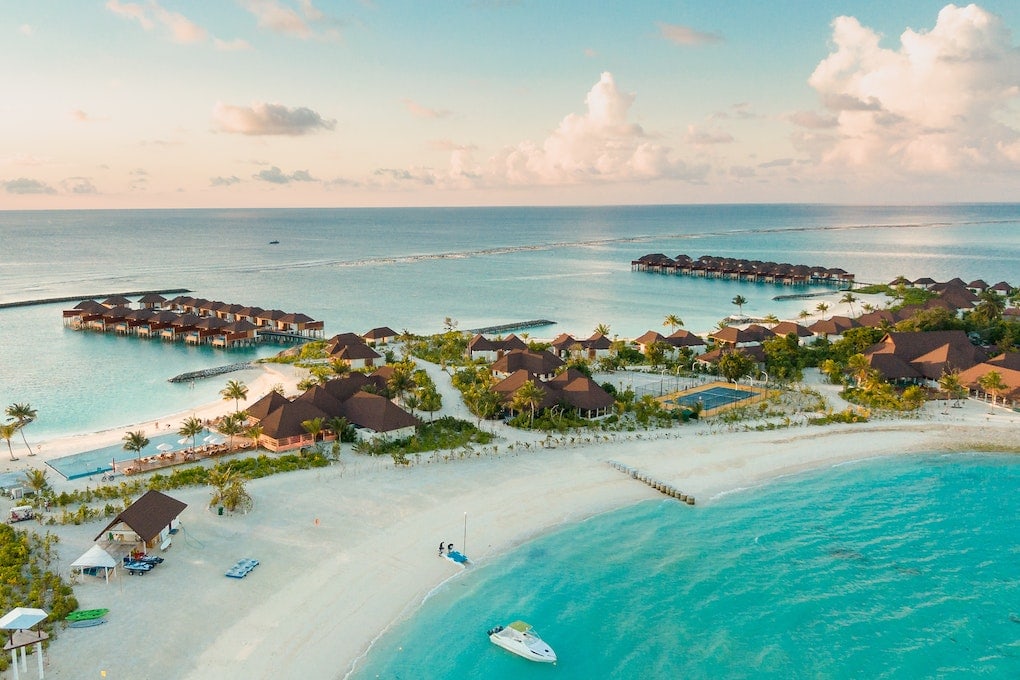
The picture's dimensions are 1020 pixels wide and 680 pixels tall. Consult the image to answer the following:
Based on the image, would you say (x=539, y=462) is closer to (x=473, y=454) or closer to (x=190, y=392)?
(x=473, y=454)

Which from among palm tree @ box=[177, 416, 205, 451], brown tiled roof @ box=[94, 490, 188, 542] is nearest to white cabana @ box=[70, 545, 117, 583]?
brown tiled roof @ box=[94, 490, 188, 542]

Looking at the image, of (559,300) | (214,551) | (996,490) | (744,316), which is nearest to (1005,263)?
(744,316)

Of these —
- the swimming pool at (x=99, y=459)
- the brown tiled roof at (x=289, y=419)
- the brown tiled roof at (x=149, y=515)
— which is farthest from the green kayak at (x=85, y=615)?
the brown tiled roof at (x=289, y=419)

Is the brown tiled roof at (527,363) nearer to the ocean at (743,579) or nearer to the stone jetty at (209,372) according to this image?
the ocean at (743,579)

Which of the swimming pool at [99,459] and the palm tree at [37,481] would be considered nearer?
the palm tree at [37,481]

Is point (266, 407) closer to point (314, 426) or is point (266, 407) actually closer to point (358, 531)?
point (314, 426)

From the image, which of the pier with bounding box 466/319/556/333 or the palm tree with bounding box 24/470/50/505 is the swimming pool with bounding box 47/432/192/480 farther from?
the pier with bounding box 466/319/556/333
